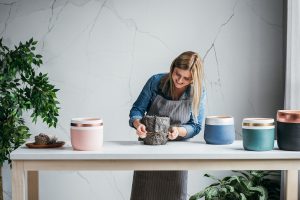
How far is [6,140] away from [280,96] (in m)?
2.17

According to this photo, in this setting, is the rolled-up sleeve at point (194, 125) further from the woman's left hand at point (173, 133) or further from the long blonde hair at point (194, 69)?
the woman's left hand at point (173, 133)

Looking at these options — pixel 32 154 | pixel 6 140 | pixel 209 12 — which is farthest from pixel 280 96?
pixel 32 154

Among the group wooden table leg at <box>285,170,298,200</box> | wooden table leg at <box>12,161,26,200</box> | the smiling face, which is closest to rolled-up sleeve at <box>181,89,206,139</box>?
the smiling face

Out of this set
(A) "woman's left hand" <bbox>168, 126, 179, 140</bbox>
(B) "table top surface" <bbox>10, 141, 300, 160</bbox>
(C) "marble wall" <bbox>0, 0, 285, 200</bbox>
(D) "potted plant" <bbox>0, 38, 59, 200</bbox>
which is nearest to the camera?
(B) "table top surface" <bbox>10, 141, 300, 160</bbox>

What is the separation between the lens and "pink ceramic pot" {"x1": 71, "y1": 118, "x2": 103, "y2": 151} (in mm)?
2002

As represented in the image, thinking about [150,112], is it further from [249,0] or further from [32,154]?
[249,0]

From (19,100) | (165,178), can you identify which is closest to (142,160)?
(165,178)

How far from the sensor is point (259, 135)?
2016 millimetres

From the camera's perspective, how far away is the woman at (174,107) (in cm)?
249

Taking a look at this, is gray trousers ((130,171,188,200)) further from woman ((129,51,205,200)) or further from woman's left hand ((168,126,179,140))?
woman's left hand ((168,126,179,140))

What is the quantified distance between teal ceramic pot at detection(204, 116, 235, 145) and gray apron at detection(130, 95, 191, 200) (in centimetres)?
42

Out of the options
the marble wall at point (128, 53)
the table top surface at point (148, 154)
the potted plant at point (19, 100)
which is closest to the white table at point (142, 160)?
the table top surface at point (148, 154)

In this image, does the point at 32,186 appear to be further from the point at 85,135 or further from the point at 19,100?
the point at 19,100

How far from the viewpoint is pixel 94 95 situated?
387cm
